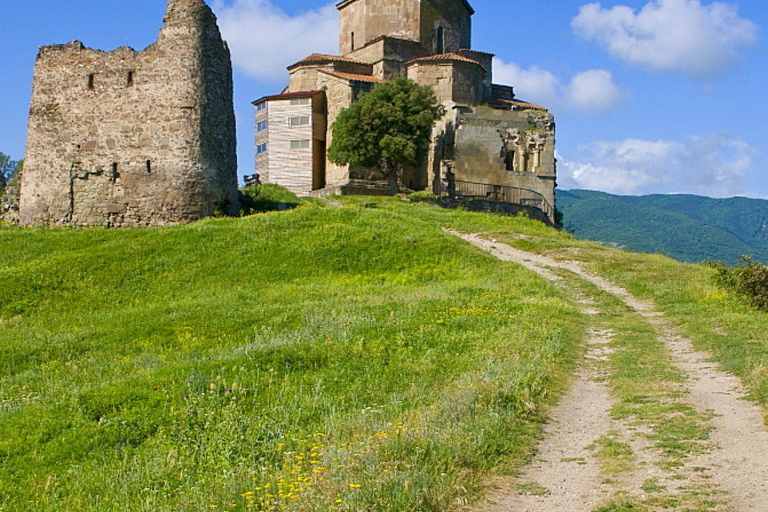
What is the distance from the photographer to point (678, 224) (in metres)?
142

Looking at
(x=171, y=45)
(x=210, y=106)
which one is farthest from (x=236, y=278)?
(x=171, y=45)

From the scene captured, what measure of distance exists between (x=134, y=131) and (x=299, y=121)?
1901 centimetres

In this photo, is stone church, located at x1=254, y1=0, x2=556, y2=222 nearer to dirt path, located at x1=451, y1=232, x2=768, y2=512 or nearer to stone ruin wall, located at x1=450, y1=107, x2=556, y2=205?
stone ruin wall, located at x1=450, y1=107, x2=556, y2=205

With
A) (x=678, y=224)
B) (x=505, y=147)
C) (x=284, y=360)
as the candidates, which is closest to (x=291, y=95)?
(x=505, y=147)

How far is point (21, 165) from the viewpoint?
27.8 meters

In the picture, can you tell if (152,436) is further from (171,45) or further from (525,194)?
(525,194)

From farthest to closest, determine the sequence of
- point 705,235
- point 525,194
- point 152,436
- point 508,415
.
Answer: point 705,235 < point 525,194 < point 152,436 < point 508,415

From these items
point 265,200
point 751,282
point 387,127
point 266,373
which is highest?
point 387,127

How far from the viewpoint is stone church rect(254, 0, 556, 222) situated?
42.1 m

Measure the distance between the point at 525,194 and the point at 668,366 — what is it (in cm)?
3295

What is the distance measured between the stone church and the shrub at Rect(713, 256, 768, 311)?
23242mm

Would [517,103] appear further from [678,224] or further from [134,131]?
[678,224]

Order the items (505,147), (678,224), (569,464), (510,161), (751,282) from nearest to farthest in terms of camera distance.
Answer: (569,464)
(751,282)
(505,147)
(510,161)
(678,224)

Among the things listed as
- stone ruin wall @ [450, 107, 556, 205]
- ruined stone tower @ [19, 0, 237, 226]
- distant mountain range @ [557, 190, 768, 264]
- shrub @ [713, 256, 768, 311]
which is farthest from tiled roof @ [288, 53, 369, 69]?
distant mountain range @ [557, 190, 768, 264]
